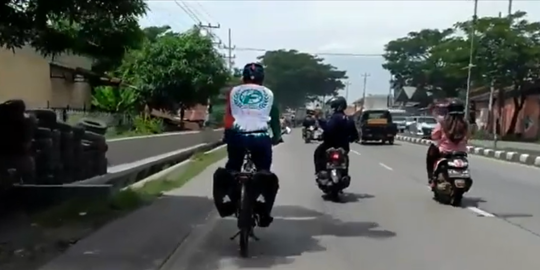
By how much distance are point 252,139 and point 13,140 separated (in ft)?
15.8

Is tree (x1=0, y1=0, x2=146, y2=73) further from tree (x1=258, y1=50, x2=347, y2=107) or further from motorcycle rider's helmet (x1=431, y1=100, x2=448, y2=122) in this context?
tree (x1=258, y1=50, x2=347, y2=107)

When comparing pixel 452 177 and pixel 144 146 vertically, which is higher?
pixel 452 177

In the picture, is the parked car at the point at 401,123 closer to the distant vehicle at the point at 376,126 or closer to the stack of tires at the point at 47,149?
the distant vehicle at the point at 376,126

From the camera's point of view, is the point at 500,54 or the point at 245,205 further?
the point at 500,54

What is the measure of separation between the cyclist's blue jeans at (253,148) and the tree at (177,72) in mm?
31797

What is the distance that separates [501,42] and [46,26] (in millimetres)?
42272

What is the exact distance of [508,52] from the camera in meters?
48.7

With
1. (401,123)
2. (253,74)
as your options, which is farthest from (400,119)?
(253,74)

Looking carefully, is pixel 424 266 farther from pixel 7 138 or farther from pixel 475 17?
pixel 475 17

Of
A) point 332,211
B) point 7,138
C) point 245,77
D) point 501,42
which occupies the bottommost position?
point 332,211

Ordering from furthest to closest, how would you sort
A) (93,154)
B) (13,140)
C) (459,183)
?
(93,154), (459,183), (13,140)

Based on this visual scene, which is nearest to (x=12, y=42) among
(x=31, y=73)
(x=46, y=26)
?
(x=46, y=26)

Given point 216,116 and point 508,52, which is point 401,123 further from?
point 508,52

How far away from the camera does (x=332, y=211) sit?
12.9 metres
